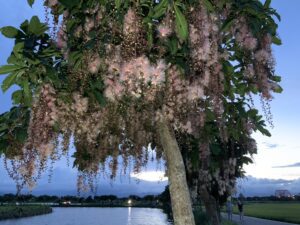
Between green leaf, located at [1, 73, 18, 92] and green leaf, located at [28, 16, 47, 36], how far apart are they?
0.62 m

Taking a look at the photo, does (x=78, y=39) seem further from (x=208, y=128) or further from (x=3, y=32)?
(x=208, y=128)

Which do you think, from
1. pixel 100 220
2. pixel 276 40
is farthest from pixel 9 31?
pixel 100 220

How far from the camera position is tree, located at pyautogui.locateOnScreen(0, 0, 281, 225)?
564 centimetres

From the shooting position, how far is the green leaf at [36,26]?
5642mm

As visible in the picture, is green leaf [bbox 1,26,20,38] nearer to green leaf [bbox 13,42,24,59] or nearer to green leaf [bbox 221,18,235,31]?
green leaf [bbox 13,42,24,59]

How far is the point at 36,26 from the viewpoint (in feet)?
18.7

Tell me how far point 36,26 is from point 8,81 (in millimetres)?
800

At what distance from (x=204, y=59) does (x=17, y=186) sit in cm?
335

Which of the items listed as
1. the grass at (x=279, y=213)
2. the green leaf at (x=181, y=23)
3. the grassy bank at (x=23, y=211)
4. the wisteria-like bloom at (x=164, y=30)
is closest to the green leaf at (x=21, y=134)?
the wisteria-like bloom at (x=164, y=30)

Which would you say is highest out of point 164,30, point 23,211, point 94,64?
point 164,30

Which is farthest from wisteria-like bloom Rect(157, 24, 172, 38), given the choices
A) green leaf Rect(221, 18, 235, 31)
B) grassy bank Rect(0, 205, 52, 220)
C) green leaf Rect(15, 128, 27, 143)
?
grassy bank Rect(0, 205, 52, 220)

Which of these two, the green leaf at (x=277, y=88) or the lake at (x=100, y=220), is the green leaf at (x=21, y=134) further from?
the lake at (x=100, y=220)

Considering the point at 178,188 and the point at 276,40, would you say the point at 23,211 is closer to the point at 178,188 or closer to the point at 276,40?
the point at 178,188

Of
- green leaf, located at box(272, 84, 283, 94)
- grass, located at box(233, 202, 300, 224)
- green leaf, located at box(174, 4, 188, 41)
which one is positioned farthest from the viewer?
grass, located at box(233, 202, 300, 224)
